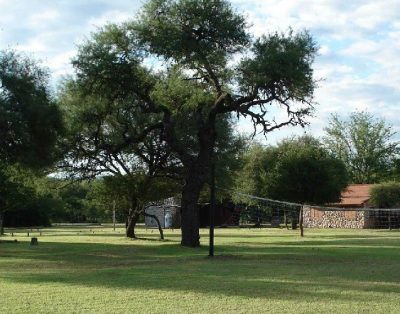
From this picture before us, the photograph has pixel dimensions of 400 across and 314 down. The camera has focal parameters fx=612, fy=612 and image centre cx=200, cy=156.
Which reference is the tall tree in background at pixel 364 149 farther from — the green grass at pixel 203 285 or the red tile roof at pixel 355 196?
the green grass at pixel 203 285

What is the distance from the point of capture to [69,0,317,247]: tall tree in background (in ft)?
84.5

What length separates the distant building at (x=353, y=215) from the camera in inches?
2344

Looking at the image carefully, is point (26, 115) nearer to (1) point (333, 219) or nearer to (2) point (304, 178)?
(2) point (304, 178)

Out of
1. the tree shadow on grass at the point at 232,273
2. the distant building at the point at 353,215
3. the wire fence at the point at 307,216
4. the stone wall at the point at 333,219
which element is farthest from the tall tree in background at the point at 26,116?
the stone wall at the point at 333,219

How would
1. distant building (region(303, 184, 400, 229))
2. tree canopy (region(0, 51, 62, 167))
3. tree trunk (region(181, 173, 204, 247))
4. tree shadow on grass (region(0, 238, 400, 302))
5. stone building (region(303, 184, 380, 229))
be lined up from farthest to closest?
stone building (region(303, 184, 380, 229)), distant building (region(303, 184, 400, 229)), tree trunk (region(181, 173, 204, 247)), tree canopy (region(0, 51, 62, 167)), tree shadow on grass (region(0, 238, 400, 302))

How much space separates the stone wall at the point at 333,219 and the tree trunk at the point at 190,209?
107ft

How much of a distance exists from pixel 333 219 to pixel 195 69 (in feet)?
134

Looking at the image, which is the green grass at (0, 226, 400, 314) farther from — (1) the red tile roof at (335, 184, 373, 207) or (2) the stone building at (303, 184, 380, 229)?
(1) the red tile roof at (335, 184, 373, 207)

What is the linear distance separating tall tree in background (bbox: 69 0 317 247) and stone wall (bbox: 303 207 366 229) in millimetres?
33195

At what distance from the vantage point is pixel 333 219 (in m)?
64.2

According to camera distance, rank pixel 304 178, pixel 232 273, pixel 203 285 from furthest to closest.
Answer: pixel 304 178 → pixel 232 273 → pixel 203 285

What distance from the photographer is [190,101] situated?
87.6ft

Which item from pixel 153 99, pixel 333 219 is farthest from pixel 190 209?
pixel 333 219

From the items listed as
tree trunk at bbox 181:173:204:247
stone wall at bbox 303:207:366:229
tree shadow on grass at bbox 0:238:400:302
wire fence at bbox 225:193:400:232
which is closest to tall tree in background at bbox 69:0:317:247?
tree trunk at bbox 181:173:204:247
